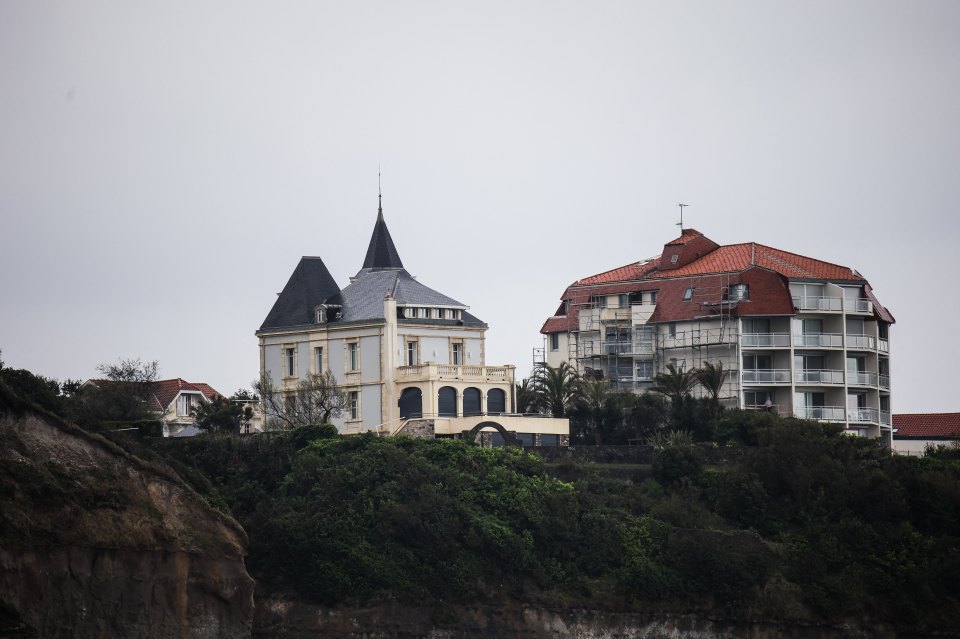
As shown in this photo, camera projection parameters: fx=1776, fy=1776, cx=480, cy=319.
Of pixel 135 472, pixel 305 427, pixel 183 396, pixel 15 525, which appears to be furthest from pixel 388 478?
pixel 183 396

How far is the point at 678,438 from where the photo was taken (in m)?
90.2

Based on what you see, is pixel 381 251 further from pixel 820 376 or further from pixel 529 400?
pixel 820 376

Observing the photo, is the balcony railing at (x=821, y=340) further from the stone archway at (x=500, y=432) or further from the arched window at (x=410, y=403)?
the arched window at (x=410, y=403)

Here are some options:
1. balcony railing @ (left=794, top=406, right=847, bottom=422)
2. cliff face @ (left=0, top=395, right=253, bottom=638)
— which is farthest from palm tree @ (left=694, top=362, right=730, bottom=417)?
cliff face @ (left=0, top=395, right=253, bottom=638)

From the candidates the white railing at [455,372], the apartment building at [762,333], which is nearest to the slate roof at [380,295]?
the white railing at [455,372]

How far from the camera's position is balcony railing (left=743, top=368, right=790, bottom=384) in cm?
9925

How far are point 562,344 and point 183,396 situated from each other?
24548 millimetres

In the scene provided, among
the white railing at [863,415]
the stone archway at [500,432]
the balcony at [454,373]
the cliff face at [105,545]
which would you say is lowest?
the cliff face at [105,545]

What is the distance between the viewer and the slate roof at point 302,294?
99.6m

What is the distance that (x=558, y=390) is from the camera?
317 feet

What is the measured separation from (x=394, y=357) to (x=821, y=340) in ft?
79.9

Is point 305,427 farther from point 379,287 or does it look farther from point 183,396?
point 183,396

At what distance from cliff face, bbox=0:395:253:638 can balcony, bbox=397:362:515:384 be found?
58.7ft

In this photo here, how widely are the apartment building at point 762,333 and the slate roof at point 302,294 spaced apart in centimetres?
1645
